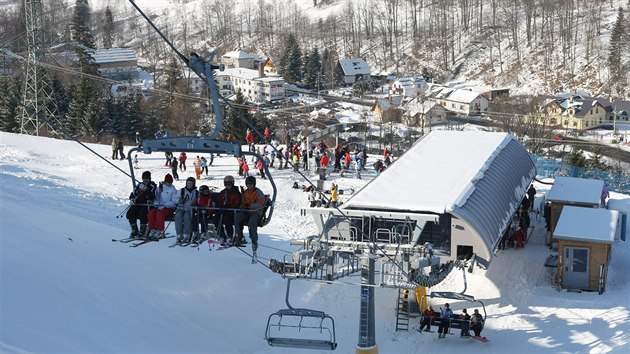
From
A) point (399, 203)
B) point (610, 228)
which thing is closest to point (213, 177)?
point (399, 203)

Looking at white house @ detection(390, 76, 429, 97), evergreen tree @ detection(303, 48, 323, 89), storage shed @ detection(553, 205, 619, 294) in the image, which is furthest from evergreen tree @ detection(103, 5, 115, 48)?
storage shed @ detection(553, 205, 619, 294)

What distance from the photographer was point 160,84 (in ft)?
272

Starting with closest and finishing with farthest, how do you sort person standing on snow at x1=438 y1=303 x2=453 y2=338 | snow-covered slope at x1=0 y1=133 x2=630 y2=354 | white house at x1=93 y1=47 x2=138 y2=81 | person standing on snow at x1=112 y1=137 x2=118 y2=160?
snow-covered slope at x1=0 y1=133 x2=630 y2=354, person standing on snow at x1=438 y1=303 x2=453 y2=338, person standing on snow at x1=112 y1=137 x2=118 y2=160, white house at x1=93 y1=47 x2=138 y2=81

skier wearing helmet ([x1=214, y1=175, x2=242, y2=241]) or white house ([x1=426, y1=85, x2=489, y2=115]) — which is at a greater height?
white house ([x1=426, y1=85, x2=489, y2=115])

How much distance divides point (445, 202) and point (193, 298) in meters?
6.67

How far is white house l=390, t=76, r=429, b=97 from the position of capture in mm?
79500

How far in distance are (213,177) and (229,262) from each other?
8238 millimetres

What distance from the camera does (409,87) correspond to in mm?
80125

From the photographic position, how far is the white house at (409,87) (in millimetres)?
79500

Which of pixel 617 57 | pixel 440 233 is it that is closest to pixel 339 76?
pixel 617 57

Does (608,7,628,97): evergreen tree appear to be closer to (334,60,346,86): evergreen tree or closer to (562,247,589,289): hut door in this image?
(334,60,346,86): evergreen tree

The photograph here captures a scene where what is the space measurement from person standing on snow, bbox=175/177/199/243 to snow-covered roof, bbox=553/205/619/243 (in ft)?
32.1

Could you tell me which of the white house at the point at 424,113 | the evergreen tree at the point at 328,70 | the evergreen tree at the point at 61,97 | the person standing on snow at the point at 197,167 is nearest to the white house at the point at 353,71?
the evergreen tree at the point at 328,70

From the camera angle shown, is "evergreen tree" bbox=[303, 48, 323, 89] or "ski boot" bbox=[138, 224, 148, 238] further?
"evergreen tree" bbox=[303, 48, 323, 89]
